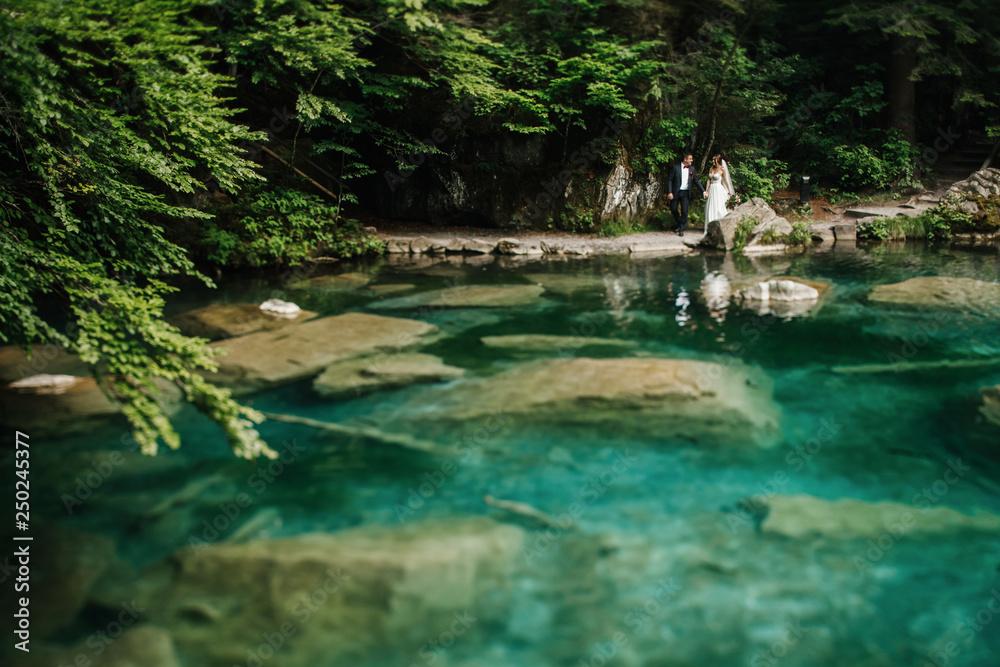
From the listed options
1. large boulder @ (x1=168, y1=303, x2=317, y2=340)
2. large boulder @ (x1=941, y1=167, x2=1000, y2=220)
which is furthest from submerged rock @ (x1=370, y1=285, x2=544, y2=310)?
large boulder @ (x1=941, y1=167, x2=1000, y2=220)

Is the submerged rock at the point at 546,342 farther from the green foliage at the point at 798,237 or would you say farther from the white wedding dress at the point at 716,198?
the green foliage at the point at 798,237

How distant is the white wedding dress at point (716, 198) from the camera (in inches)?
587

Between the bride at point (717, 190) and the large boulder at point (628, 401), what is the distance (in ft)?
32.4

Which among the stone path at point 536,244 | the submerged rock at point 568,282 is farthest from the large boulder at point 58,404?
the stone path at point 536,244

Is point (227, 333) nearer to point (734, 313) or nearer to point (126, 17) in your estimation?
point (126, 17)

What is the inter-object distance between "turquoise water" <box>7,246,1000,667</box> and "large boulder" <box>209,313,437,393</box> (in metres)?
0.23

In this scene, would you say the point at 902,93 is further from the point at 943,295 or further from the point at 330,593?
the point at 330,593

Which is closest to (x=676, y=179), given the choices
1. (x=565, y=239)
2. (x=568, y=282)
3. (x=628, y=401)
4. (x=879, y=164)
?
(x=565, y=239)

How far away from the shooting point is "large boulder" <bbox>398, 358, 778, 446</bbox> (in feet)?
17.9

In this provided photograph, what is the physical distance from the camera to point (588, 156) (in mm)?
17000

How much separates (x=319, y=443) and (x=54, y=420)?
2418 millimetres

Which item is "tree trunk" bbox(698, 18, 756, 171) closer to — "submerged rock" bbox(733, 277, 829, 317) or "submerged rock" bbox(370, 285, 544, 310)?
"submerged rock" bbox(733, 277, 829, 317)

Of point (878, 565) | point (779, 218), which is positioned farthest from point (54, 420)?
point (779, 218)

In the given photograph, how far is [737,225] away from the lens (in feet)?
48.1
